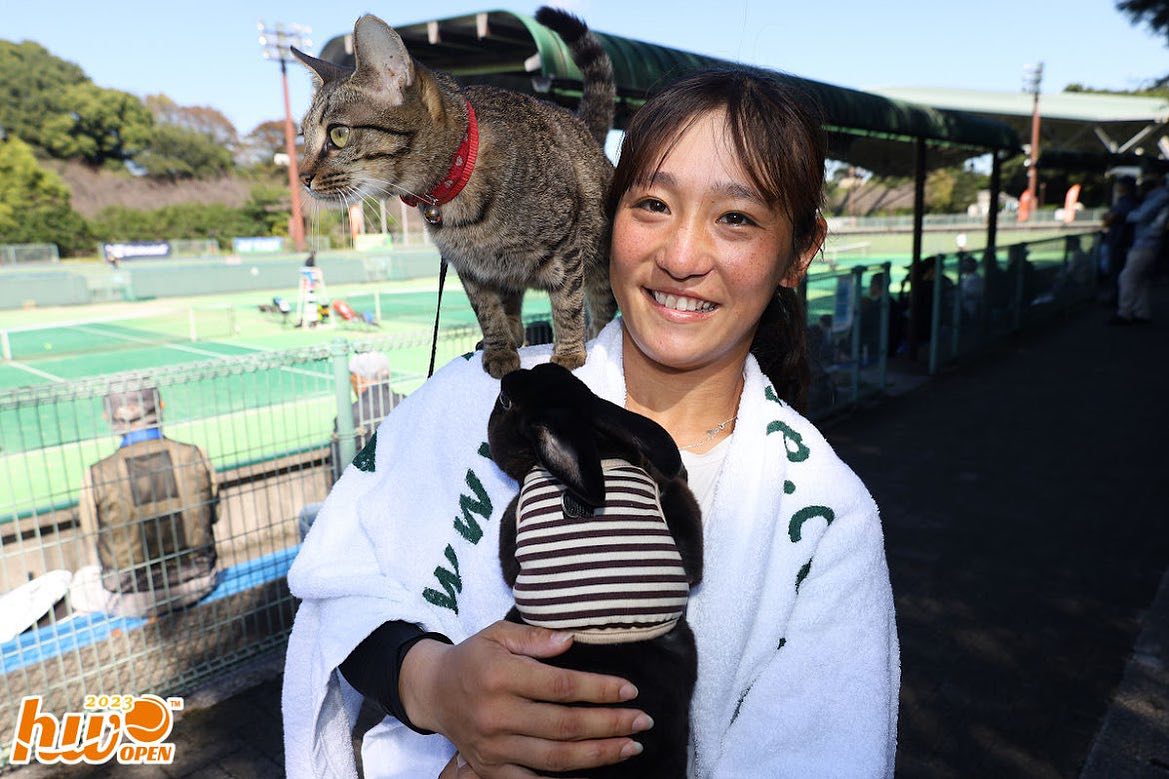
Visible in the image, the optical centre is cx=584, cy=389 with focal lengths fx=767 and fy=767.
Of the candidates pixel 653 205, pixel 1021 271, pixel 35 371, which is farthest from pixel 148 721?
pixel 35 371

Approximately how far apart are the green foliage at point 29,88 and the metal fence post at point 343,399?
67699 millimetres

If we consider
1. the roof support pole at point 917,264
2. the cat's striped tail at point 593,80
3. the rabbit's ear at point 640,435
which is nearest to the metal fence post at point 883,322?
the roof support pole at point 917,264

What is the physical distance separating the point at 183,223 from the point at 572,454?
5980 cm

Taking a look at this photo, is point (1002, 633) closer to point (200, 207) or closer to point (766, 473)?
point (766, 473)

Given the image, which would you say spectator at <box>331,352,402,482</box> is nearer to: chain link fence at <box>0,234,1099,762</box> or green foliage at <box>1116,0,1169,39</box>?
chain link fence at <box>0,234,1099,762</box>

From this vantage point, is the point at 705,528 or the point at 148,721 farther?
the point at 148,721

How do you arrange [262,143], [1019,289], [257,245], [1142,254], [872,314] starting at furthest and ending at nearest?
[262,143]
[257,245]
[1019,289]
[1142,254]
[872,314]

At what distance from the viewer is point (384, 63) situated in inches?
85.1

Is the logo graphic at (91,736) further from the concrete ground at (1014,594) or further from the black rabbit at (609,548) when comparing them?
the black rabbit at (609,548)

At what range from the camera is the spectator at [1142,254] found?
1279 centimetres

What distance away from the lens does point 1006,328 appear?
14.0 metres

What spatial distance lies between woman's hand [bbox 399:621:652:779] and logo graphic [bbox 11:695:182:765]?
344 cm

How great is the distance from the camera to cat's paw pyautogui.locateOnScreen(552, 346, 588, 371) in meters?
1.78

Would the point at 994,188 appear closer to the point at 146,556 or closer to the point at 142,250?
the point at 146,556
